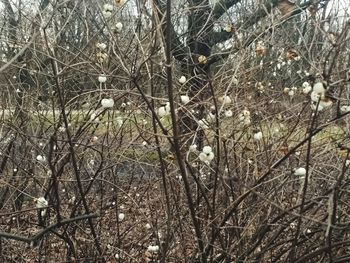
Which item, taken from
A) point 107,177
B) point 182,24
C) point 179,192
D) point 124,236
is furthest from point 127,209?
point 182,24

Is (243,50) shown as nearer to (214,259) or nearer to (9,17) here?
(214,259)

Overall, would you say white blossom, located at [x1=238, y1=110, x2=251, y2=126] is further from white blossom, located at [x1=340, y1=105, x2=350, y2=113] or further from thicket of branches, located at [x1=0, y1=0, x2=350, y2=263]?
white blossom, located at [x1=340, y1=105, x2=350, y2=113]

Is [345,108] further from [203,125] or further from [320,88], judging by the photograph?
[203,125]

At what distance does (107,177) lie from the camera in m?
4.91

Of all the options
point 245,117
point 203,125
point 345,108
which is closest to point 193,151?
point 203,125

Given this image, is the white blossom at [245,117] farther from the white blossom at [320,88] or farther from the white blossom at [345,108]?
the white blossom at [320,88]

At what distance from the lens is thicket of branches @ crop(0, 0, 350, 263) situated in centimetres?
290

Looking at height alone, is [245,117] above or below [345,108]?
above

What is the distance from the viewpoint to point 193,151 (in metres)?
3.17

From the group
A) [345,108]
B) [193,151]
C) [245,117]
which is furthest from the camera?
[245,117]

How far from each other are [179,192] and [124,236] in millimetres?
696

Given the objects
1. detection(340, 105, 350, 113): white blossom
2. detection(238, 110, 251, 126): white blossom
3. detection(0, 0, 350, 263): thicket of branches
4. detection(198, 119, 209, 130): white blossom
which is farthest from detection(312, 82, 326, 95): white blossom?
detection(238, 110, 251, 126): white blossom

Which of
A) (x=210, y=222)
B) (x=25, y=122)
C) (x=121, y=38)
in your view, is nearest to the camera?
(x=210, y=222)

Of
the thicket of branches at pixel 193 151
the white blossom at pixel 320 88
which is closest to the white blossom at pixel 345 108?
the thicket of branches at pixel 193 151
